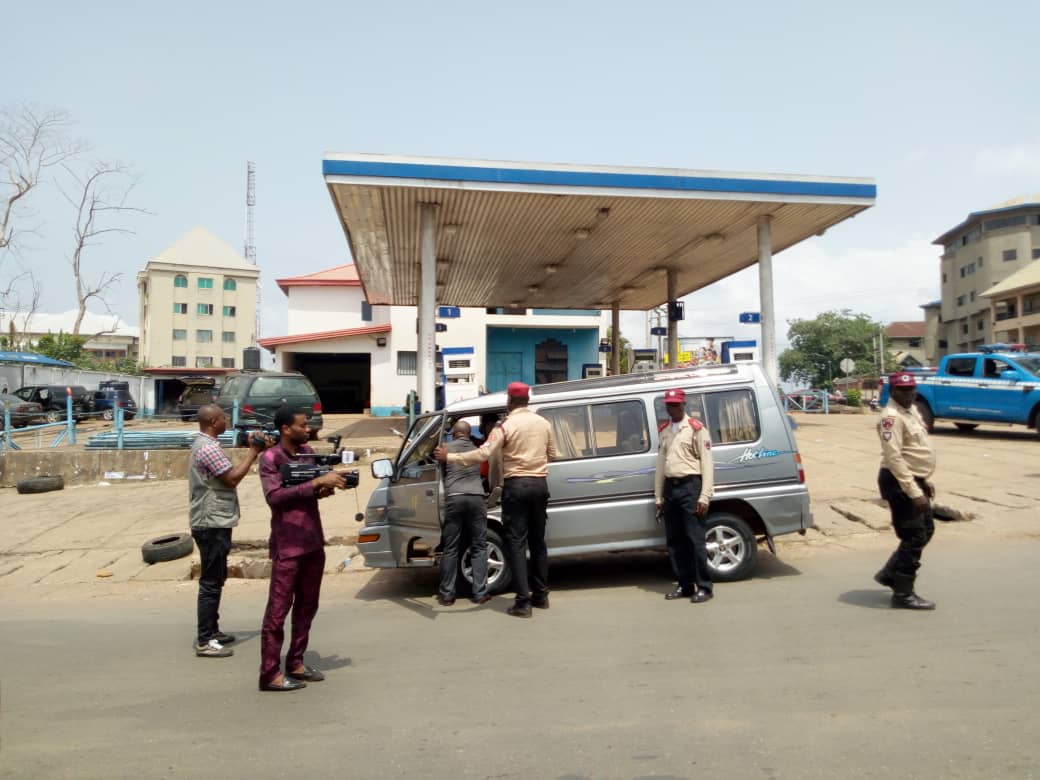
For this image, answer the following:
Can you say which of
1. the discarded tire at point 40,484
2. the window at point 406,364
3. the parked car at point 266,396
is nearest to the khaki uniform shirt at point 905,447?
the parked car at point 266,396

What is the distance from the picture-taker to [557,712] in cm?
399

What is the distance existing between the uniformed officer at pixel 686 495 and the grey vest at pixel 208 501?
3532 millimetres

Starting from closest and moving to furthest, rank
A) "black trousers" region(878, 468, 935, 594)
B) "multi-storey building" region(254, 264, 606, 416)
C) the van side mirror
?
1. "black trousers" region(878, 468, 935, 594)
2. the van side mirror
3. "multi-storey building" region(254, 264, 606, 416)

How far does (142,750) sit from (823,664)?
382 centimetres

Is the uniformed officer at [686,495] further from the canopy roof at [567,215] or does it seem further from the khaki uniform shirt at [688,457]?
the canopy roof at [567,215]

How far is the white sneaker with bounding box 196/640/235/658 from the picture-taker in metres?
5.35

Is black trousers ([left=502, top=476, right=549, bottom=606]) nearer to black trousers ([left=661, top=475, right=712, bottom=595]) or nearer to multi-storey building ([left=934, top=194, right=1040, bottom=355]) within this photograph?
black trousers ([left=661, top=475, right=712, bottom=595])

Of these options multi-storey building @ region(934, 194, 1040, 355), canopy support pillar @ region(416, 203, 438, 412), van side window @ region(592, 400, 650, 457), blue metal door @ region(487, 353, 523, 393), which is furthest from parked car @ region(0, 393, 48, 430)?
multi-storey building @ region(934, 194, 1040, 355)

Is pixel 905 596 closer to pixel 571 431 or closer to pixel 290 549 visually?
pixel 571 431

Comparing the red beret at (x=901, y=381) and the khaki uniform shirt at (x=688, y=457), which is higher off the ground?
the red beret at (x=901, y=381)

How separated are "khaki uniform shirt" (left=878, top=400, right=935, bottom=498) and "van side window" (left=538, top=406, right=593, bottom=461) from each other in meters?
2.52

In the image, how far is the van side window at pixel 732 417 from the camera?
7.08 meters

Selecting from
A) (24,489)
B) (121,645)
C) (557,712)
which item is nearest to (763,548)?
(557,712)

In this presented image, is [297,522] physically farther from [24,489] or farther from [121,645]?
[24,489]
